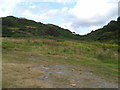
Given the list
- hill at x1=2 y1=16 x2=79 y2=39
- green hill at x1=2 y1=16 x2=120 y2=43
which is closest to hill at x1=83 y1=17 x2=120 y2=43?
green hill at x1=2 y1=16 x2=120 y2=43

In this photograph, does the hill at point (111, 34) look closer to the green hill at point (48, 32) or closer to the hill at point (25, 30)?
the green hill at point (48, 32)

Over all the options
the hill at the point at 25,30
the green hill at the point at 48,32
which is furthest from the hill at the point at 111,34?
the hill at the point at 25,30

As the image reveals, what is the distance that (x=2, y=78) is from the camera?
7406 millimetres

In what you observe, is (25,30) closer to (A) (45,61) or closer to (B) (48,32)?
(B) (48,32)

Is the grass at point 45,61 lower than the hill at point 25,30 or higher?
lower

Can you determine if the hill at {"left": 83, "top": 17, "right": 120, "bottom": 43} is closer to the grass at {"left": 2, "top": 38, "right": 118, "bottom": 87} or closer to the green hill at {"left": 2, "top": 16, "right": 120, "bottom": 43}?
the green hill at {"left": 2, "top": 16, "right": 120, "bottom": 43}

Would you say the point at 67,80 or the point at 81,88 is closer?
the point at 81,88

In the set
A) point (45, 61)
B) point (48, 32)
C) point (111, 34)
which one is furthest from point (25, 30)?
point (45, 61)

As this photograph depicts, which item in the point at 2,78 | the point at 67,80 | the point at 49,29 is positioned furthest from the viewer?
the point at 49,29

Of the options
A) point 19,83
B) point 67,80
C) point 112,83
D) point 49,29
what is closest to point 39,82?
point 19,83

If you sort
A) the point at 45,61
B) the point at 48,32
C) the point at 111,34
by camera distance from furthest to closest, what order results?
the point at 48,32 → the point at 111,34 → the point at 45,61

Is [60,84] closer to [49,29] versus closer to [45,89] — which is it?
[45,89]

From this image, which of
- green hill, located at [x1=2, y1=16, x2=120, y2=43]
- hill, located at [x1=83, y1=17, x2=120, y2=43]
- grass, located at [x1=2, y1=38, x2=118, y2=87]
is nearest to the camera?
grass, located at [x1=2, y1=38, x2=118, y2=87]

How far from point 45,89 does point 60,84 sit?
0.93 metres
